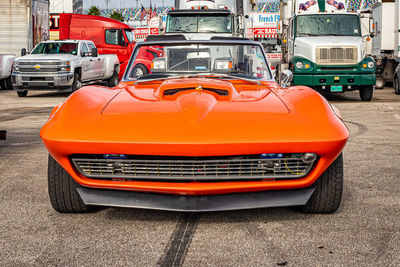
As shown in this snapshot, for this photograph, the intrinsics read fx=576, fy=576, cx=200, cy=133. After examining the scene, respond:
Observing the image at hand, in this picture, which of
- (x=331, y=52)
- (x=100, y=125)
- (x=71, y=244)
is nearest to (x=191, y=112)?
(x=100, y=125)

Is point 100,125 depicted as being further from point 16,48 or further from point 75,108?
point 16,48

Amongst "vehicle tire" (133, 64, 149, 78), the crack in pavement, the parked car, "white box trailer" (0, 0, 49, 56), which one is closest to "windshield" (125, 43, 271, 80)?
"vehicle tire" (133, 64, 149, 78)

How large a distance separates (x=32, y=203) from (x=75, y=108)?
3.04ft

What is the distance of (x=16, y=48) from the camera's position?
2069 centimetres

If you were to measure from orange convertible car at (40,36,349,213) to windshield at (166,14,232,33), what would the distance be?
35.3 feet

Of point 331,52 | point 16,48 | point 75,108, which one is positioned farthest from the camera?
point 16,48

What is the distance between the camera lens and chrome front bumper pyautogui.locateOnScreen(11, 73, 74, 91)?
636 inches

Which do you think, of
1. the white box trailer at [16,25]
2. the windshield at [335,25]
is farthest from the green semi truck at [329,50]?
the white box trailer at [16,25]

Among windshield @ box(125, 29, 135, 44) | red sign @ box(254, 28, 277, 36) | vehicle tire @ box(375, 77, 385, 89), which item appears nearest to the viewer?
vehicle tire @ box(375, 77, 385, 89)

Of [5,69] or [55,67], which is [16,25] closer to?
[5,69]

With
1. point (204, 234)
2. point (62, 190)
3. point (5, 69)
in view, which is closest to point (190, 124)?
point (204, 234)

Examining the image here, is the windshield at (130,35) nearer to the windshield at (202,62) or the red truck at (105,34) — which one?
the red truck at (105,34)

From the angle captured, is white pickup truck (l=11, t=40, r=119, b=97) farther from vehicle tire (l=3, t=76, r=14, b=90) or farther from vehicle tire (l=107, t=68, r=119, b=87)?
vehicle tire (l=3, t=76, r=14, b=90)

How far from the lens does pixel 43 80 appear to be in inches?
638
